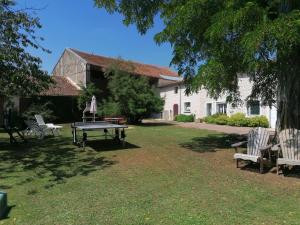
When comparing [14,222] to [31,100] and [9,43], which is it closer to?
[9,43]

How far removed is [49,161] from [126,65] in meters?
18.8

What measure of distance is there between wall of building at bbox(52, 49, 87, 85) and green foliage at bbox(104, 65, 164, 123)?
21.1 feet

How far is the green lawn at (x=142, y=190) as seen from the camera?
4.74 meters

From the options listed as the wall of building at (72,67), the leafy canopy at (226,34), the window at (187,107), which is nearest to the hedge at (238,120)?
the window at (187,107)

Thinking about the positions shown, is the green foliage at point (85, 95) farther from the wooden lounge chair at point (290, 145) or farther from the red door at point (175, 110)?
the wooden lounge chair at point (290, 145)

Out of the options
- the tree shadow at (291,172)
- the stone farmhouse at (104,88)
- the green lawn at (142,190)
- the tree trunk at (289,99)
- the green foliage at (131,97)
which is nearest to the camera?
the green lawn at (142,190)

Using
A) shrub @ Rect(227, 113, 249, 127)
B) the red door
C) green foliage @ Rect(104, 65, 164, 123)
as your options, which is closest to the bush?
the red door

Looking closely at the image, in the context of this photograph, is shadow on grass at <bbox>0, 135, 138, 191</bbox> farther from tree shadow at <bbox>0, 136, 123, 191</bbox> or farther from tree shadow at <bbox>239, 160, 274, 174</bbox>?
tree shadow at <bbox>239, 160, 274, 174</bbox>

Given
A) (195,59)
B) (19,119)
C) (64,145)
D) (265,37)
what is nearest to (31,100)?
(19,119)

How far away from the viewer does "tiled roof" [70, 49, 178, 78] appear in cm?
2750

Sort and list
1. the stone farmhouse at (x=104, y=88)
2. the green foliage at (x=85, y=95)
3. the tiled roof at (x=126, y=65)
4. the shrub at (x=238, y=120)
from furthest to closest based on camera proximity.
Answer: the green foliage at (x=85, y=95) < the tiled roof at (x=126, y=65) < the stone farmhouse at (x=104, y=88) < the shrub at (x=238, y=120)

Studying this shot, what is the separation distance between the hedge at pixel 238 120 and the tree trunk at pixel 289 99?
1437 cm

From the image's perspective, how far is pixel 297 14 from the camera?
689 centimetres

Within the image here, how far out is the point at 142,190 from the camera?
6.16 m
